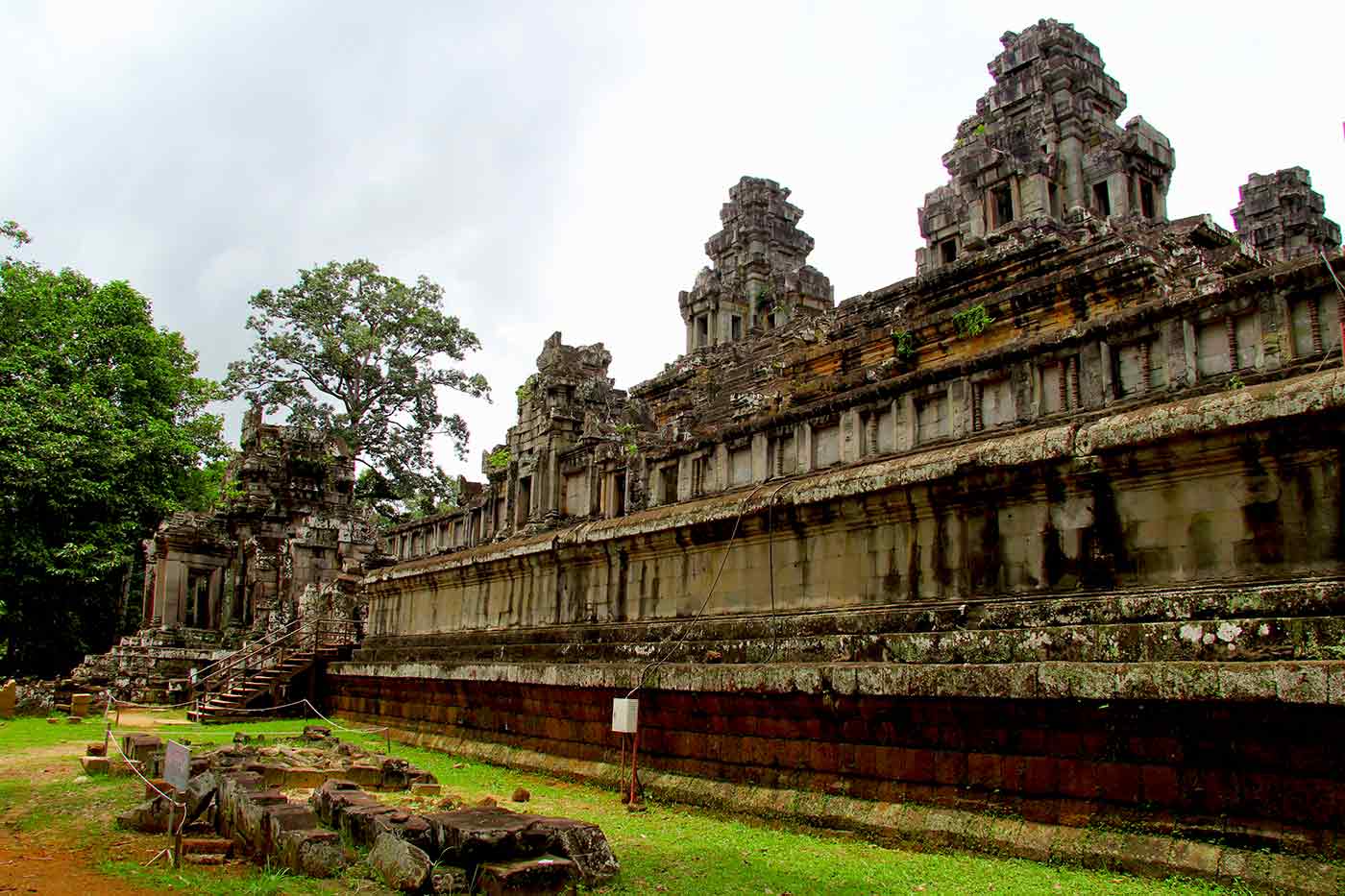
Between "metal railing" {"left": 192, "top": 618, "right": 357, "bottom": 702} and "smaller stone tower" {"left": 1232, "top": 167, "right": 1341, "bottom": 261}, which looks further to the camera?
"smaller stone tower" {"left": 1232, "top": 167, "right": 1341, "bottom": 261}

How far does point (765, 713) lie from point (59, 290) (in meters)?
30.9

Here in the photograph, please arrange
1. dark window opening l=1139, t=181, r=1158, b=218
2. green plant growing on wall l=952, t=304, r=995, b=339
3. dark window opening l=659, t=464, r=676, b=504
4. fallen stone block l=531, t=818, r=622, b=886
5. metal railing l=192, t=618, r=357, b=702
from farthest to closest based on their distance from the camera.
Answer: dark window opening l=1139, t=181, r=1158, b=218
metal railing l=192, t=618, r=357, b=702
green plant growing on wall l=952, t=304, r=995, b=339
dark window opening l=659, t=464, r=676, b=504
fallen stone block l=531, t=818, r=622, b=886

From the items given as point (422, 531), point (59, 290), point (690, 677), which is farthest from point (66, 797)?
point (59, 290)

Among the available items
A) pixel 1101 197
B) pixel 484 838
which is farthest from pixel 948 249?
pixel 484 838

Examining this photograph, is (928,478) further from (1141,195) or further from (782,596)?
(1141,195)

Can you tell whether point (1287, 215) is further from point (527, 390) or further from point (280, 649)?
point (280, 649)

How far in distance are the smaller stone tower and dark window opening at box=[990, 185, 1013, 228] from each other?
895cm

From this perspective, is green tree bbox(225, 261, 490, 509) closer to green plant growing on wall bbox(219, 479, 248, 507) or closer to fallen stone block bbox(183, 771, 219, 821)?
green plant growing on wall bbox(219, 479, 248, 507)

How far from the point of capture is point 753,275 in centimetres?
4222

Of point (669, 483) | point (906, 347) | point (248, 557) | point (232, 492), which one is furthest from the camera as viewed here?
point (232, 492)

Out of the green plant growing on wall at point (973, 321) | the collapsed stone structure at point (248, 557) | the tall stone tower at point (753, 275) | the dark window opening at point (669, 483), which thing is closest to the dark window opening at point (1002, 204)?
the tall stone tower at point (753, 275)

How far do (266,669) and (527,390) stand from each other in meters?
11.5

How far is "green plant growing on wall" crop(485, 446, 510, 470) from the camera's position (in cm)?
1744

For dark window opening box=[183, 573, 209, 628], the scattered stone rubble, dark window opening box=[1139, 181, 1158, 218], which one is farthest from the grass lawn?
dark window opening box=[1139, 181, 1158, 218]
